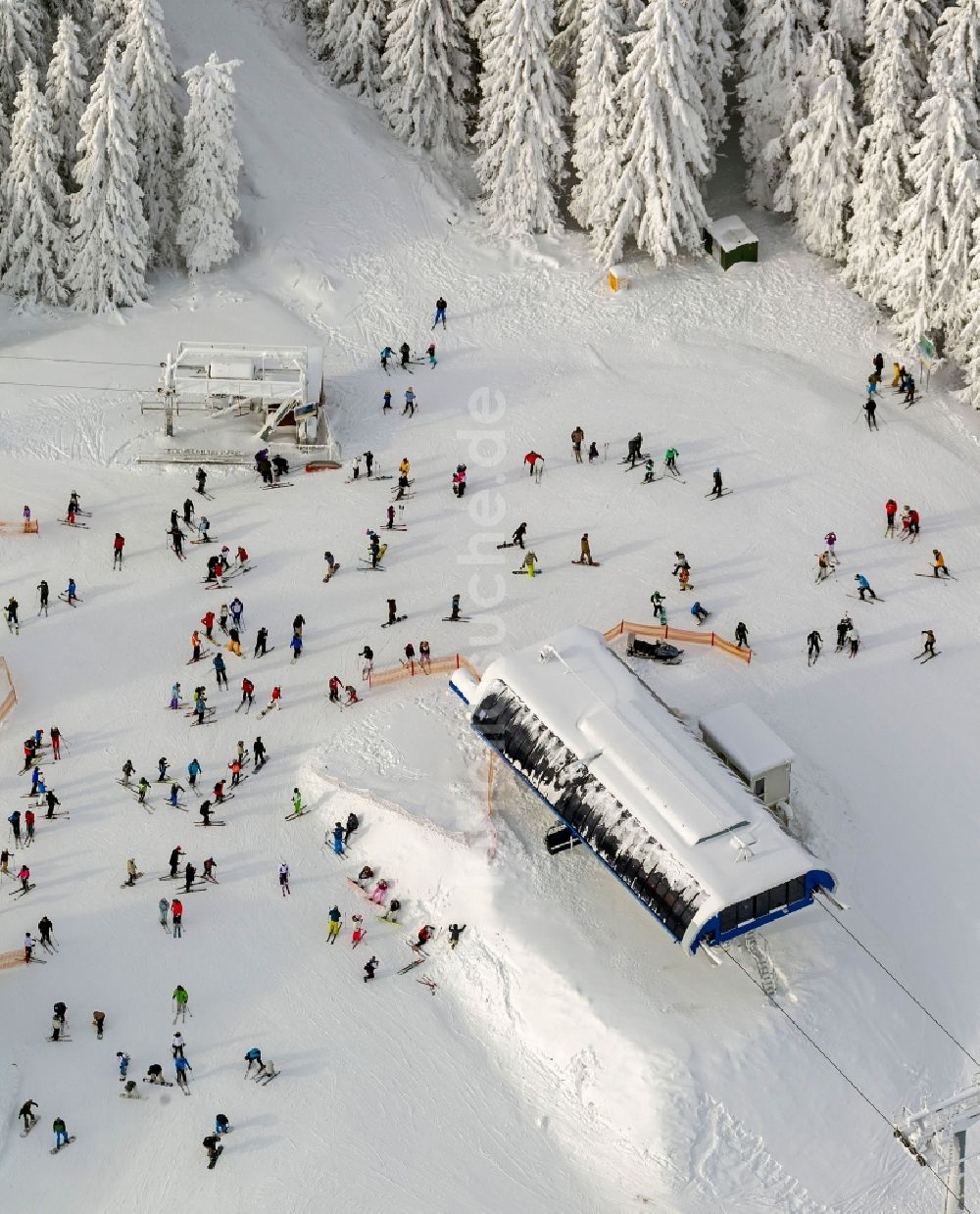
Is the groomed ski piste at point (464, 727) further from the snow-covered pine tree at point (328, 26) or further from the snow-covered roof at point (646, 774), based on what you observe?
the snow-covered roof at point (646, 774)

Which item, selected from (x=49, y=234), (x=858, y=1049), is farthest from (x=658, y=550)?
(x=49, y=234)

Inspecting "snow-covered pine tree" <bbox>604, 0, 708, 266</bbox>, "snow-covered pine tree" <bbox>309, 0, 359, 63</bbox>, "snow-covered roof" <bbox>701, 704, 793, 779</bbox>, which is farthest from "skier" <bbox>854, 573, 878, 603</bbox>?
"snow-covered pine tree" <bbox>309, 0, 359, 63</bbox>

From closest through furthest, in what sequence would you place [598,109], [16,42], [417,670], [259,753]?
[259,753] → [417,670] → [16,42] → [598,109]

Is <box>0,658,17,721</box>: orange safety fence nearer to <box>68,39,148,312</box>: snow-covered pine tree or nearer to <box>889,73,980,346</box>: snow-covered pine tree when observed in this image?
<box>68,39,148,312</box>: snow-covered pine tree

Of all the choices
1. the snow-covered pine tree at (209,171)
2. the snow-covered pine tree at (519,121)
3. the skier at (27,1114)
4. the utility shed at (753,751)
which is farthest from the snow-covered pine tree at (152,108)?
the skier at (27,1114)

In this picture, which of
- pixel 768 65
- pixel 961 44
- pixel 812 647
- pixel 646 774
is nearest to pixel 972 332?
pixel 961 44

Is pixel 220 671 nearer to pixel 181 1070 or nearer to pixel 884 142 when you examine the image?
pixel 181 1070
